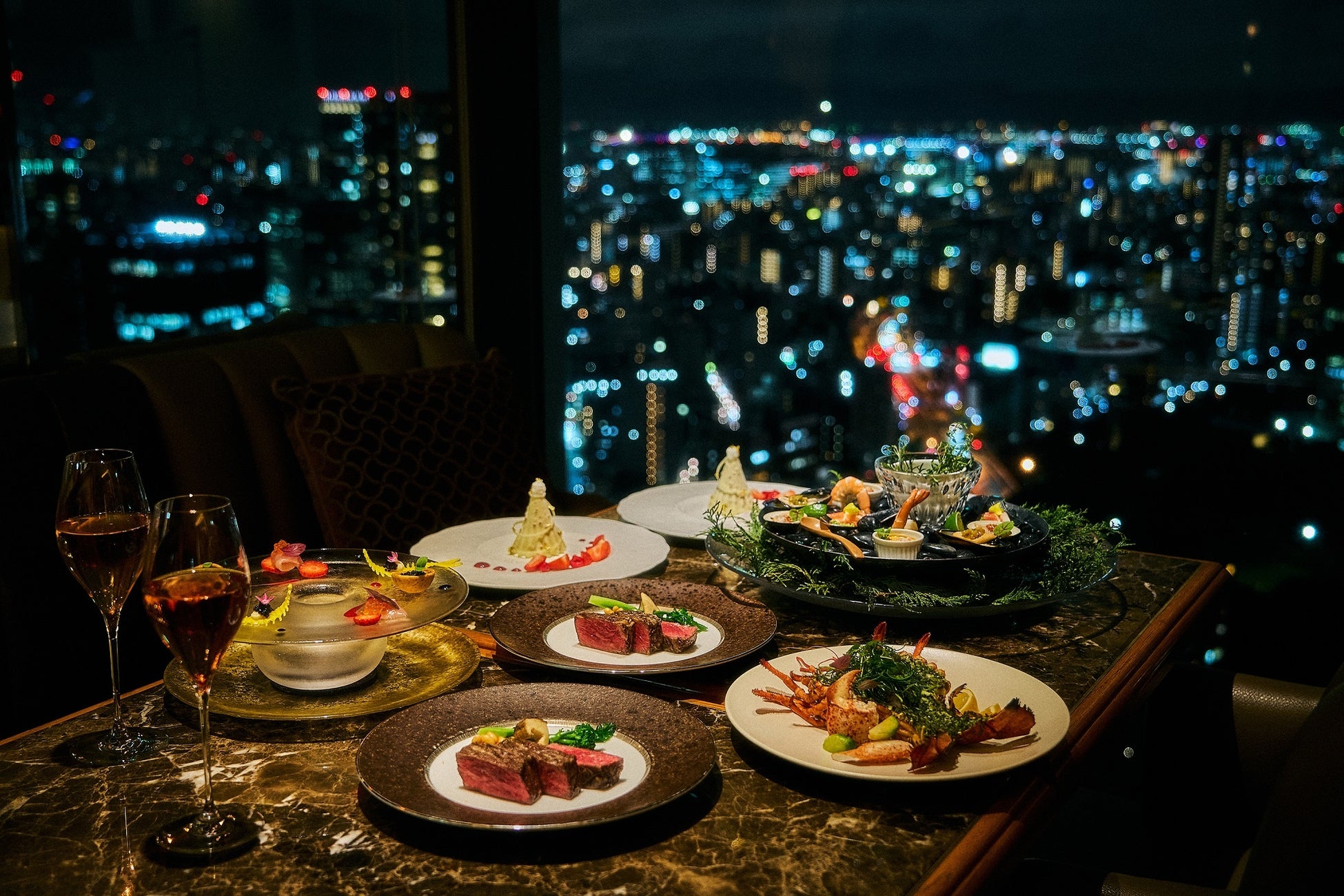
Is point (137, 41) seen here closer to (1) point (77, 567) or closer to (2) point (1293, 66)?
(1) point (77, 567)

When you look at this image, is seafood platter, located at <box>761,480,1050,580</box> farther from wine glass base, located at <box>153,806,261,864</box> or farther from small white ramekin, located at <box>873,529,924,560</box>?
wine glass base, located at <box>153,806,261,864</box>

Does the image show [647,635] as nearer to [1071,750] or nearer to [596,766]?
[596,766]

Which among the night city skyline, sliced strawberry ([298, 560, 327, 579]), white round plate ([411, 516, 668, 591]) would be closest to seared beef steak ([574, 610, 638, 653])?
white round plate ([411, 516, 668, 591])

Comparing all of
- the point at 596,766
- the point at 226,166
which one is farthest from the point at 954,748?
the point at 226,166

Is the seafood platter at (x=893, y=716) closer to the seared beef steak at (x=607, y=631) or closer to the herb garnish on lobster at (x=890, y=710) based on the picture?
the herb garnish on lobster at (x=890, y=710)

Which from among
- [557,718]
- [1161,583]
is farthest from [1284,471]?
[557,718]

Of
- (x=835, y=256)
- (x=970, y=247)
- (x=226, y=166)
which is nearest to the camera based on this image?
(x=226, y=166)
